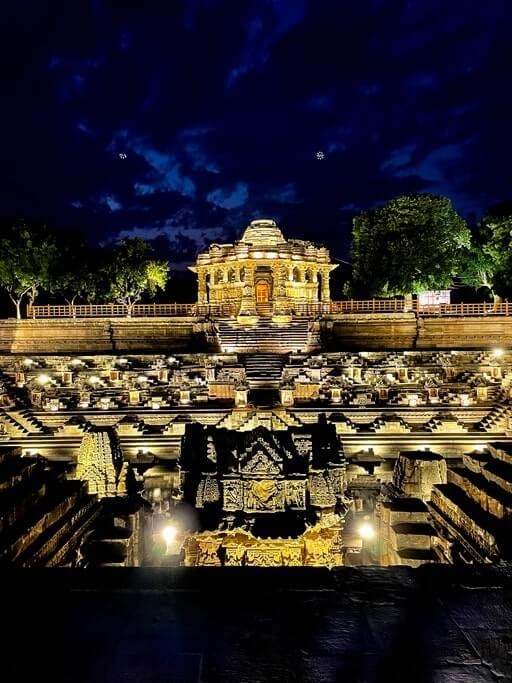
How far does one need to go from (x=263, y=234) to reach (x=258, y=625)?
40400 millimetres

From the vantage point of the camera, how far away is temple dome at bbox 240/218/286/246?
4206cm

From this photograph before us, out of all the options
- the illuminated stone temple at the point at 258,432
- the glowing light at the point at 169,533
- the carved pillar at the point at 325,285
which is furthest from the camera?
the carved pillar at the point at 325,285

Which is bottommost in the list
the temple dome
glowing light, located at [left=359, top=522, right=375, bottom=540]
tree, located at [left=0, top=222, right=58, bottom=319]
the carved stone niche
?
glowing light, located at [left=359, top=522, right=375, bottom=540]

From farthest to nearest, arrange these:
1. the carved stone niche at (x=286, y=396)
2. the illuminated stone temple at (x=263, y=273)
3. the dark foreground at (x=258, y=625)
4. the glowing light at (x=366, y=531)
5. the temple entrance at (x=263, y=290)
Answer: the temple entrance at (x=263, y=290) → the illuminated stone temple at (x=263, y=273) → the carved stone niche at (x=286, y=396) → the glowing light at (x=366, y=531) → the dark foreground at (x=258, y=625)

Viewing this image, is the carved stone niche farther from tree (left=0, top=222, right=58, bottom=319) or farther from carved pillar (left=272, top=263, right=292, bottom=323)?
tree (left=0, top=222, right=58, bottom=319)

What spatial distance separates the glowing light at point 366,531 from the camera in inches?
415

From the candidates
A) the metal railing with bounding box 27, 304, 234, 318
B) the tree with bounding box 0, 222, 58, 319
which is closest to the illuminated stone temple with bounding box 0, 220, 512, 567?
the metal railing with bounding box 27, 304, 234, 318

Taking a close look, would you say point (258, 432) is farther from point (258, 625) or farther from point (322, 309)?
point (322, 309)

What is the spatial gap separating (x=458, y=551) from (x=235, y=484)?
3959 millimetres

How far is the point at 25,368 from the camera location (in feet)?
88.4

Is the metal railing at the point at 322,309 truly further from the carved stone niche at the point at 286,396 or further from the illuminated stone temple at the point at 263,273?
the carved stone niche at the point at 286,396

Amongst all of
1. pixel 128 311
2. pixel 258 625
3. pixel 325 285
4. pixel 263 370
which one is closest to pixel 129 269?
pixel 128 311

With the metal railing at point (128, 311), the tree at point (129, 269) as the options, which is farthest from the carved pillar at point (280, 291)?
the tree at point (129, 269)

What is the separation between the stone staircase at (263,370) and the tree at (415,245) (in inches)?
552
